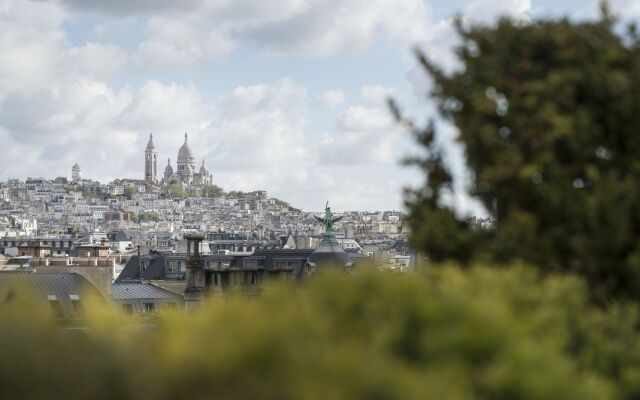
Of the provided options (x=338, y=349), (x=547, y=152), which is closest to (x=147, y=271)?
(x=547, y=152)

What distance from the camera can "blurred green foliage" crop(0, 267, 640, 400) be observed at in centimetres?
811

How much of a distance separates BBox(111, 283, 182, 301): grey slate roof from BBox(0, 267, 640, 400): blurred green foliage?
4706 centimetres

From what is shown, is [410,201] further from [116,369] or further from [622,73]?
[116,369]

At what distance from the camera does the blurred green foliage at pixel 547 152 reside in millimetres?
12734

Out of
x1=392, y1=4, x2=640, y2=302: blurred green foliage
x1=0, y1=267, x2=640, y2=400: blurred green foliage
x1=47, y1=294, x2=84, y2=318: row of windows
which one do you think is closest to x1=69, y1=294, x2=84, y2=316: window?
x1=47, y1=294, x2=84, y2=318: row of windows

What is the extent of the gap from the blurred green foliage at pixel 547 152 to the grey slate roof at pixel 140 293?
4397 cm

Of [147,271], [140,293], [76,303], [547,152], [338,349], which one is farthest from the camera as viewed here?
[147,271]

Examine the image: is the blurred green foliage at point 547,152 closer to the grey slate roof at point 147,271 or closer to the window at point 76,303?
the window at point 76,303

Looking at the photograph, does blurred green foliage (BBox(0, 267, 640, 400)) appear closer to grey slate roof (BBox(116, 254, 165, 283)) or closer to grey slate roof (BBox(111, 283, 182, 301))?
grey slate roof (BBox(111, 283, 182, 301))

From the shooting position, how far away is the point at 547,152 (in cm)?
1286

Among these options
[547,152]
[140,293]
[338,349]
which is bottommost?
[338,349]

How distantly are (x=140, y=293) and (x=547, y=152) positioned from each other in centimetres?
4754

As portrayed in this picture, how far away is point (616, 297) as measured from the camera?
1285 cm

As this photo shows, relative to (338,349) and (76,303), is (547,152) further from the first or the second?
(76,303)
